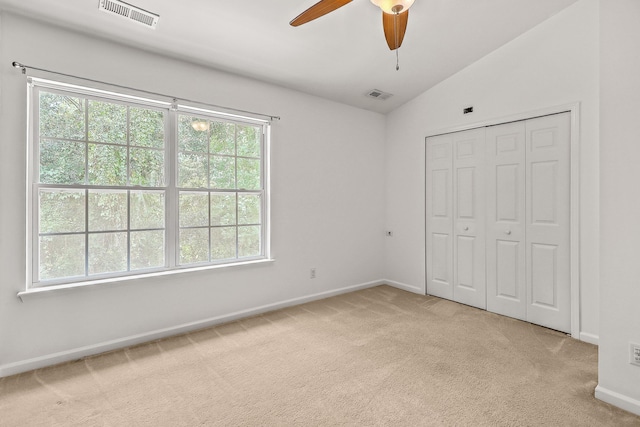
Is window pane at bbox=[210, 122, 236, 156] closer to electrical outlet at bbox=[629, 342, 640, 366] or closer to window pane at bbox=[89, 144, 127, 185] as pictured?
window pane at bbox=[89, 144, 127, 185]

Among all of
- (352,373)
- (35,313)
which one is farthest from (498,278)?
(35,313)

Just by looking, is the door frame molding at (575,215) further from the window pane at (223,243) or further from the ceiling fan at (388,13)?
the window pane at (223,243)

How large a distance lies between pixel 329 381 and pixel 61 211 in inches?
96.6

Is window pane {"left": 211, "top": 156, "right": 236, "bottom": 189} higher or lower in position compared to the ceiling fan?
lower

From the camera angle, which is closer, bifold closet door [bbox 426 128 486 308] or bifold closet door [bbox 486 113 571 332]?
bifold closet door [bbox 486 113 571 332]

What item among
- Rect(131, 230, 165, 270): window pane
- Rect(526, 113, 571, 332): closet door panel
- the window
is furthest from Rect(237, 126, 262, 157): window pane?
Rect(526, 113, 571, 332): closet door panel

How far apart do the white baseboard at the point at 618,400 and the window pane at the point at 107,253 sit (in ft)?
11.9

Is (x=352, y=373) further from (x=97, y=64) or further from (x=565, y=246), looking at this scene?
(x=97, y=64)

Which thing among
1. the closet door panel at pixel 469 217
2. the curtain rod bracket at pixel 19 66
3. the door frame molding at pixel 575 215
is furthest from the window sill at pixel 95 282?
the door frame molding at pixel 575 215

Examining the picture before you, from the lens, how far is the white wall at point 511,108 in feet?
9.17

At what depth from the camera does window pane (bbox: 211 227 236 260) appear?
3266 mm

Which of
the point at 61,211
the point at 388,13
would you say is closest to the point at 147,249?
the point at 61,211

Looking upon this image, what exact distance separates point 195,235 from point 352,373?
1.95 m

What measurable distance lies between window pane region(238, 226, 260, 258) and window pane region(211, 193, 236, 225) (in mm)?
170
